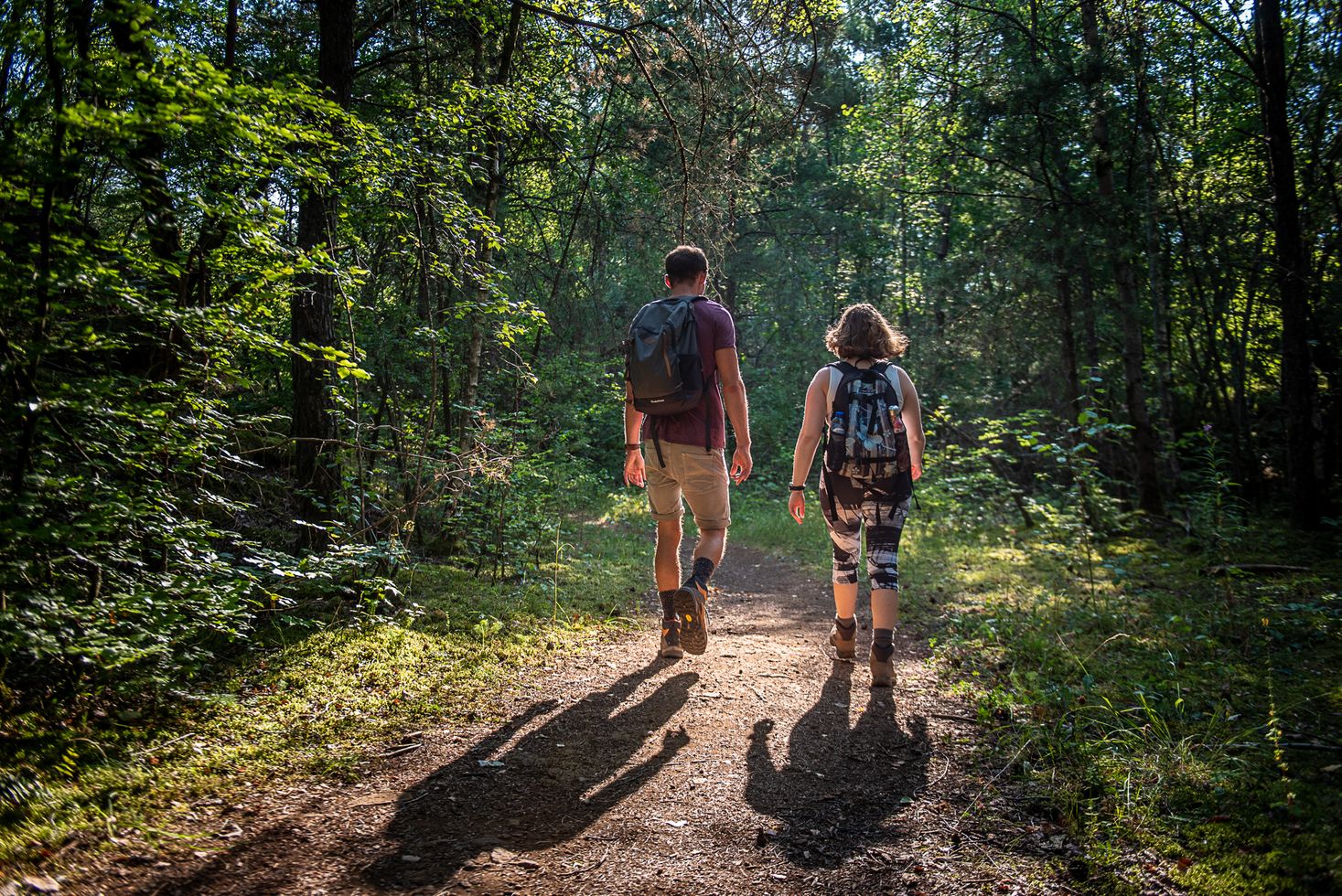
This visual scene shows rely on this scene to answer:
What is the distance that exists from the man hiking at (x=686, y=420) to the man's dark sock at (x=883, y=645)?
39.5 inches

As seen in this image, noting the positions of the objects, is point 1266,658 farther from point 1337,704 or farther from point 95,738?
point 95,738

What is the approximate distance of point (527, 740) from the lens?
338 centimetres

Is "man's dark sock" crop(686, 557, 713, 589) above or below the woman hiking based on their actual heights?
below

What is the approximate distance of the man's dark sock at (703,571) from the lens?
4.32m

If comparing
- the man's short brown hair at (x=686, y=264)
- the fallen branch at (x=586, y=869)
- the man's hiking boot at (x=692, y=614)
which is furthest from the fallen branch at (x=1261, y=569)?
the fallen branch at (x=586, y=869)

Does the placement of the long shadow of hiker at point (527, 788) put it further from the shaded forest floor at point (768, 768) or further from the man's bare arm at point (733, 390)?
the man's bare arm at point (733, 390)

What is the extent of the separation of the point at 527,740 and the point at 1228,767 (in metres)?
2.92

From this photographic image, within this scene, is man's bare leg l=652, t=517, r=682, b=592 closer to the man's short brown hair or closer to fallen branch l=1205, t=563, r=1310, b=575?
the man's short brown hair

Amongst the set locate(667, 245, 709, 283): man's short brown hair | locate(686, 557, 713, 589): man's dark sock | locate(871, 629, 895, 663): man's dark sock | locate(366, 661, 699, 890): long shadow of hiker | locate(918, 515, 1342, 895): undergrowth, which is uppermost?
locate(667, 245, 709, 283): man's short brown hair

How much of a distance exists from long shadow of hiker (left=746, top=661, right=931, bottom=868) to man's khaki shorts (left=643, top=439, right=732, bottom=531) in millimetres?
1249

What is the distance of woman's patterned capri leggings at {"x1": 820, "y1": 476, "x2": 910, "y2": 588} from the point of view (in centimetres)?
421

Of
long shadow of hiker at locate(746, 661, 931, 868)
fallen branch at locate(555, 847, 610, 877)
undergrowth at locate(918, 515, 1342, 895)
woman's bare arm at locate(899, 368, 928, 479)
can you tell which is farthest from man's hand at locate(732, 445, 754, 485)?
fallen branch at locate(555, 847, 610, 877)

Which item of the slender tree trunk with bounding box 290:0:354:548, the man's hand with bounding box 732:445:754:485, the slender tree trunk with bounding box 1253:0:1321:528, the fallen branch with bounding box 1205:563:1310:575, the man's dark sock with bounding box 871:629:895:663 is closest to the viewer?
the man's dark sock with bounding box 871:629:895:663

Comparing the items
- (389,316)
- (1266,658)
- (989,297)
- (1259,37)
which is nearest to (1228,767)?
(1266,658)
